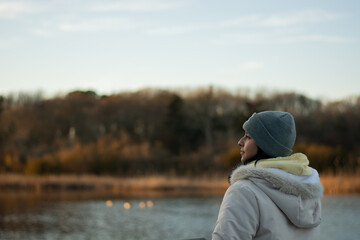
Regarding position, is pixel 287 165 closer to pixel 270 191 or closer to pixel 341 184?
pixel 270 191

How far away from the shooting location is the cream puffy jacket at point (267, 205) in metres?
1.35

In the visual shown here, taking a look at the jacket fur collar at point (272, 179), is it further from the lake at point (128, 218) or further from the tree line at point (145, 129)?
the tree line at point (145, 129)

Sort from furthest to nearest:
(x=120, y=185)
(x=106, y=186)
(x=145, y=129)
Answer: (x=145, y=129)
(x=106, y=186)
(x=120, y=185)

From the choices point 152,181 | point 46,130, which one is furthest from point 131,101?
point 152,181

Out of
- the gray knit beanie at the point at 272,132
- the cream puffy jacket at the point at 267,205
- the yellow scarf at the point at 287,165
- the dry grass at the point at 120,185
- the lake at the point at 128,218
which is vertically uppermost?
the gray knit beanie at the point at 272,132

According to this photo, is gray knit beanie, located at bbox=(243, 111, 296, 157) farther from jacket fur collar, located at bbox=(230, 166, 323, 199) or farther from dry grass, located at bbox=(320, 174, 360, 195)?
dry grass, located at bbox=(320, 174, 360, 195)

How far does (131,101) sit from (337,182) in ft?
84.7

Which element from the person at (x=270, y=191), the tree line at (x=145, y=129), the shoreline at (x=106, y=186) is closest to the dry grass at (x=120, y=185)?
the shoreline at (x=106, y=186)

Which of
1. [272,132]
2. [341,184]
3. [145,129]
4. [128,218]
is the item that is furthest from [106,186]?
[272,132]

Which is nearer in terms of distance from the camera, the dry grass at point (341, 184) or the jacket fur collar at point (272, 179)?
the jacket fur collar at point (272, 179)

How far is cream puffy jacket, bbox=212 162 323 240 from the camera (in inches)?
53.0

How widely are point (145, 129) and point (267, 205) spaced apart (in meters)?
36.5

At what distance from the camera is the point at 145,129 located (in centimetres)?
3778

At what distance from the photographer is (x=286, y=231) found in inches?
56.7
